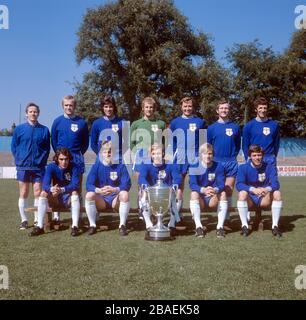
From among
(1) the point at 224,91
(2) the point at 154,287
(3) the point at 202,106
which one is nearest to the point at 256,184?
(2) the point at 154,287

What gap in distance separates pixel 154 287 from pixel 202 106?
2961cm

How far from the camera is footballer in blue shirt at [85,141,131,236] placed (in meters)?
5.94

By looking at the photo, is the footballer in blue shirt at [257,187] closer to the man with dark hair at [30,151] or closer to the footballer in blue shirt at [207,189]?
the footballer in blue shirt at [207,189]

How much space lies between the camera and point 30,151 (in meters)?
6.43

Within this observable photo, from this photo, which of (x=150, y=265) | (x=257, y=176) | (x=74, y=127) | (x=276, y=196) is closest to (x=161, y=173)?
(x=257, y=176)

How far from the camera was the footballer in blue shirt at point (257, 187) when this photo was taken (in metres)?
5.94

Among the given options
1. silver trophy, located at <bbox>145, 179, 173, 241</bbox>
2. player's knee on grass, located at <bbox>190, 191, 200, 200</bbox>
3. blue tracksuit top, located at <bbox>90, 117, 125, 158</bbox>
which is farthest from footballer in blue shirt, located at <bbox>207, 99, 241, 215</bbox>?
blue tracksuit top, located at <bbox>90, 117, 125, 158</bbox>

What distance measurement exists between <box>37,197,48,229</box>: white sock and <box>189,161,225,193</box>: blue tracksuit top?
6.47 feet

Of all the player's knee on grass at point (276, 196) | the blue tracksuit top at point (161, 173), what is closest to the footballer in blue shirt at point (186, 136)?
the blue tracksuit top at point (161, 173)

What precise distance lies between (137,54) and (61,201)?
28.5m

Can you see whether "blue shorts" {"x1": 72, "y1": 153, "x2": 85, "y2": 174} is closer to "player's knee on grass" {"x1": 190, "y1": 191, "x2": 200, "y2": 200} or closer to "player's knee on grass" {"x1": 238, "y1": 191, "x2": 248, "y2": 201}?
"player's knee on grass" {"x1": 190, "y1": 191, "x2": 200, "y2": 200}

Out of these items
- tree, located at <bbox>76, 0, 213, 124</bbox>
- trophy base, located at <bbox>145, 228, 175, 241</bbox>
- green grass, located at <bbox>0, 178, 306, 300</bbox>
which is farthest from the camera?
tree, located at <bbox>76, 0, 213, 124</bbox>

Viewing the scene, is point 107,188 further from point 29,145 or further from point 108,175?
point 29,145
